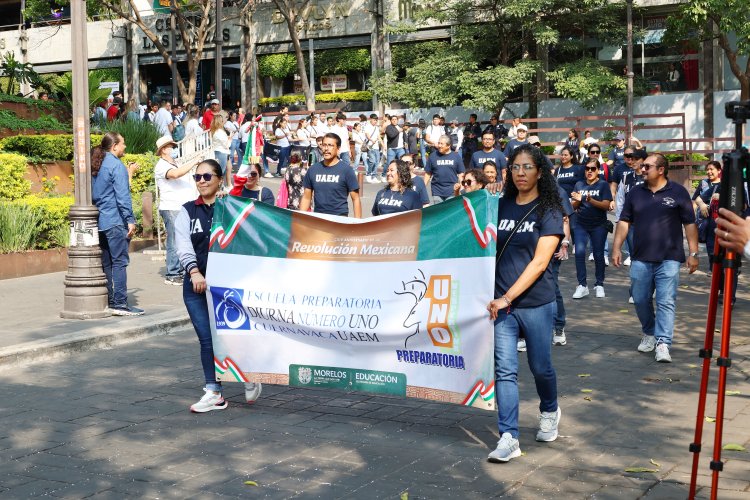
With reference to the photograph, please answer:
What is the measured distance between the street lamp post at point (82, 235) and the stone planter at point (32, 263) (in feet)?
11.9

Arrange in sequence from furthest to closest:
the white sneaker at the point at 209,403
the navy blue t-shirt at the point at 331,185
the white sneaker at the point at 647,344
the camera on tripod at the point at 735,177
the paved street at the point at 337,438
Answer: the navy blue t-shirt at the point at 331,185, the white sneaker at the point at 647,344, the white sneaker at the point at 209,403, the paved street at the point at 337,438, the camera on tripod at the point at 735,177

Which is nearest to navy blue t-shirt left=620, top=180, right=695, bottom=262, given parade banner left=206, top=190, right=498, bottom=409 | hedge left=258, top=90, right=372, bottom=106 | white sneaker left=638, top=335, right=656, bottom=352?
white sneaker left=638, top=335, right=656, bottom=352

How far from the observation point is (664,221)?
9.78m

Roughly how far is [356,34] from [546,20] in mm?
9685

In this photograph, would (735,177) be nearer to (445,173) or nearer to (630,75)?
(445,173)

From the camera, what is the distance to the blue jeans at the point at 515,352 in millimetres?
6570

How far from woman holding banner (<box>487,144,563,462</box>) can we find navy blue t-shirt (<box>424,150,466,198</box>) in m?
8.99

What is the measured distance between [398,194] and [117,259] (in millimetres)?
3442

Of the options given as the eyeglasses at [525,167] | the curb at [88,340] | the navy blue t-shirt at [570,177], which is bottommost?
the curb at [88,340]

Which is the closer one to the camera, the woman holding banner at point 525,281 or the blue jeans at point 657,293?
the woman holding banner at point 525,281

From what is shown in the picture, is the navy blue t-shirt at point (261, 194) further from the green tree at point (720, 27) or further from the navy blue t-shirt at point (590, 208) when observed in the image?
the green tree at point (720, 27)

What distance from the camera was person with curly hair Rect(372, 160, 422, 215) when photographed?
1061cm

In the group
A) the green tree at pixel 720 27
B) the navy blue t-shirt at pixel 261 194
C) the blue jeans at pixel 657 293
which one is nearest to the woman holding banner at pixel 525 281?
the blue jeans at pixel 657 293

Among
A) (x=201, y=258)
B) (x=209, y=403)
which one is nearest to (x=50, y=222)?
(x=201, y=258)
